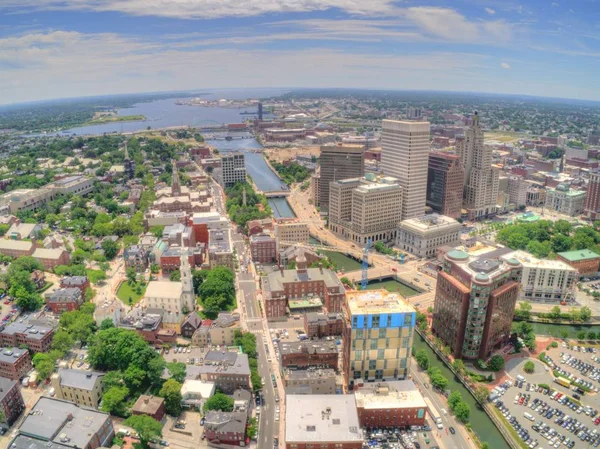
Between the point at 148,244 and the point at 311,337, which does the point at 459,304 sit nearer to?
the point at 311,337

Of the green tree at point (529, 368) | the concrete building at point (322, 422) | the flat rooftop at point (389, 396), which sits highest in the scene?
the concrete building at point (322, 422)

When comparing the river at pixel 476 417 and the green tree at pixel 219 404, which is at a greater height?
the green tree at pixel 219 404

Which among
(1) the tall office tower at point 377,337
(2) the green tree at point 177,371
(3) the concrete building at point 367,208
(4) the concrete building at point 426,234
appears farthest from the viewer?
(3) the concrete building at point 367,208

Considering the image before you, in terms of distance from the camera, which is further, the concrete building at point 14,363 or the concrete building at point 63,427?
the concrete building at point 14,363

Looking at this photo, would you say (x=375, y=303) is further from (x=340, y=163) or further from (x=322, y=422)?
(x=340, y=163)

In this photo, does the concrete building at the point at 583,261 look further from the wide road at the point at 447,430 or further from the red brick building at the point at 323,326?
the red brick building at the point at 323,326

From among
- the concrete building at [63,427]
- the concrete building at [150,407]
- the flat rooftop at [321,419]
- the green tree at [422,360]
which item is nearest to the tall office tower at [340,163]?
the green tree at [422,360]

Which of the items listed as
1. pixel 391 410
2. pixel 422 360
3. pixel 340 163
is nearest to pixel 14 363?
pixel 391 410
